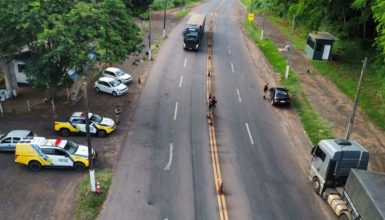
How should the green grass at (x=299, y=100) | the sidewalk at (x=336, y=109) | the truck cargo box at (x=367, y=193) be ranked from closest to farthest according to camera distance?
1. the truck cargo box at (x=367, y=193)
2. the sidewalk at (x=336, y=109)
3. the green grass at (x=299, y=100)

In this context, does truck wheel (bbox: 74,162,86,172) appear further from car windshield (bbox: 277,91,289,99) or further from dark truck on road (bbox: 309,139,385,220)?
car windshield (bbox: 277,91,289,99)

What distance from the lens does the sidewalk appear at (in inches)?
1113

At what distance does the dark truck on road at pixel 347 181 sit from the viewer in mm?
17175

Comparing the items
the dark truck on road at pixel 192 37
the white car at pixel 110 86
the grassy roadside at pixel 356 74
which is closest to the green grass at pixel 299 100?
the grassy roadside at pixel 356 74

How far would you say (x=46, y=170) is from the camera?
24.4 metres

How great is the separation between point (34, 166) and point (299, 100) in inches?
974

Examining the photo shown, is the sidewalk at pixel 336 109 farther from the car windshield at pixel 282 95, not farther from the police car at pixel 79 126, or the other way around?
the police car at pixel 79 126

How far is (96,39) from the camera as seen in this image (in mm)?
29156

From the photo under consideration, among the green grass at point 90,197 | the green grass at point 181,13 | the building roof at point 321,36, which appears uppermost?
the building roof at point 321,36

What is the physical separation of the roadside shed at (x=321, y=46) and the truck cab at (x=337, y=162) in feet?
93.1

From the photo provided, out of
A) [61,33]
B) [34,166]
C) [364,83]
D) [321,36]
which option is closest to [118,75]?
[61,33]

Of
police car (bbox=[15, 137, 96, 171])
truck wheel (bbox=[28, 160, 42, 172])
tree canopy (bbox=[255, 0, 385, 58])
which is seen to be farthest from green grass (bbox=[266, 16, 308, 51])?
truck wheel (bbox=[28, 160, 42, 172])

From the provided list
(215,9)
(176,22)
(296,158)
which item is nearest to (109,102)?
(296,158)

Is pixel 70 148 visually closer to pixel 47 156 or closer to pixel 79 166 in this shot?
pixel 79 166
